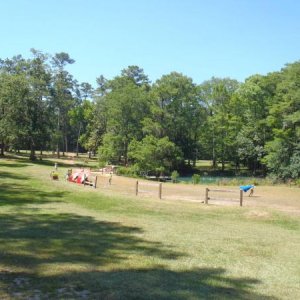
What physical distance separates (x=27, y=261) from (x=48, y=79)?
185 feet

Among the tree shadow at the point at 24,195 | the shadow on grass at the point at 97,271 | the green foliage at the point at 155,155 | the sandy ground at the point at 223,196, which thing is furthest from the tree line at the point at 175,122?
the shadow on grass at the point at 97,271

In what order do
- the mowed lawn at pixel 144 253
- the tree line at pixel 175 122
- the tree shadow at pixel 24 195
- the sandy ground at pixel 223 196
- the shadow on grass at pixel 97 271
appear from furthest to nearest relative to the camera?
the tree line at pixel 175 122 → the sandy ground at pixel 223 196 → the tree shadow at pixel 24 195 → the mowed lawn at pixel 144 253 → the shadow on grass at pixel 97 271

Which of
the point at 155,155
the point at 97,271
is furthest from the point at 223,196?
the point at 155,155

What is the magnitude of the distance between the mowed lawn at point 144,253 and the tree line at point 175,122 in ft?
98.3

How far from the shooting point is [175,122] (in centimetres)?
5703

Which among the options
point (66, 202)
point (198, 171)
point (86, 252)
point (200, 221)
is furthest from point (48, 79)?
point (86, 252)

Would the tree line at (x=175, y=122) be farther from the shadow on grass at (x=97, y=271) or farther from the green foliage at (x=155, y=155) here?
the shadow on grass at (x=97, y=271)

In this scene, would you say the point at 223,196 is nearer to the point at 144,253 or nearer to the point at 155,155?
the point at 144,253

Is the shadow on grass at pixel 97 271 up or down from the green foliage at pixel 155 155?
down

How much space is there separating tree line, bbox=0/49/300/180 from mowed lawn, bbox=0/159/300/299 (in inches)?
1180

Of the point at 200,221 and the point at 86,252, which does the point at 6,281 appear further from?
the point at 200,221

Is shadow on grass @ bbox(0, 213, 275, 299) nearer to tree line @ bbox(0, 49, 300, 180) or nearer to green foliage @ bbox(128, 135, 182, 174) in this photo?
tree line @ bbox(0, 49, 300, 180)

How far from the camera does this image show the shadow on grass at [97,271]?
6641 millimetres

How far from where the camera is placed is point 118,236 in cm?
1183
